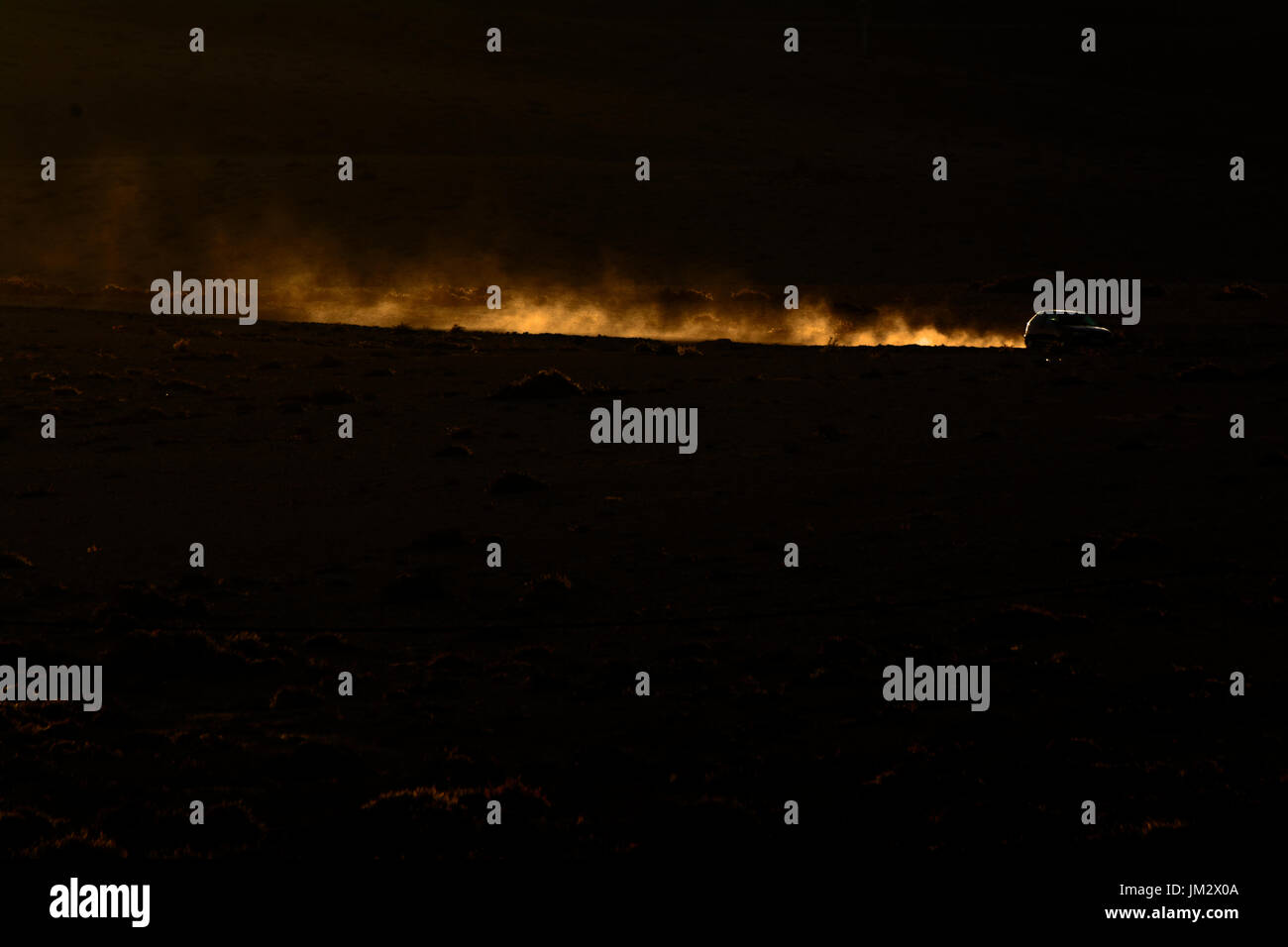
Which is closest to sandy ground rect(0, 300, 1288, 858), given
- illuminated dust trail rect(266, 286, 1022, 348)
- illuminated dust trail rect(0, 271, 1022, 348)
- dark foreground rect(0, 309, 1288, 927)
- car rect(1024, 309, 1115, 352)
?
dark foreground rect(0, 309, 1288, 927)

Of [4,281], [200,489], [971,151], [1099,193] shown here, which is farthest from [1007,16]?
[200,489]

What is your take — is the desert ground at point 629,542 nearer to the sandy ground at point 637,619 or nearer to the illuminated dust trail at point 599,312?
the sandy ground at point 637,619

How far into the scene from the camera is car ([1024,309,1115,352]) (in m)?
43.3

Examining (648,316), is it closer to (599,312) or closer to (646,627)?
(599,312)

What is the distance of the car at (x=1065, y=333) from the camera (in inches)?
1706

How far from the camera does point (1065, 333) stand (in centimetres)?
4366

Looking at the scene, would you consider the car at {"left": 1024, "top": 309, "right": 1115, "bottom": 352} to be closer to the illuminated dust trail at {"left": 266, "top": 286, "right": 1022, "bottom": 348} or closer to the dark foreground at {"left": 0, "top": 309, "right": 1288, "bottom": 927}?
the illuminated dust trail at {"left": 266, "top": 286, "right": 1022, "bottom": 348}

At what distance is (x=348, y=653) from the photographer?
656 inches

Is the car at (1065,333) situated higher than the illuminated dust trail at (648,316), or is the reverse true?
the illuminated dust trail at (648,316)

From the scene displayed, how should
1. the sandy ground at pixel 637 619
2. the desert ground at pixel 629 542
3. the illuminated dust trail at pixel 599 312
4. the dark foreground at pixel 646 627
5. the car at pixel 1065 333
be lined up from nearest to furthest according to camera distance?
the desert ground at pixel 629 542 < the dark foreground at pixel 646 627 < the sandy ground at pixel 637 619 < the car at pixel 1065 333 < the illuminated dust trail at pixel 599 312

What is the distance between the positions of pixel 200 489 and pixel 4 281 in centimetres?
3873

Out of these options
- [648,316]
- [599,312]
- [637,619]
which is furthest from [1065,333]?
[637,619]

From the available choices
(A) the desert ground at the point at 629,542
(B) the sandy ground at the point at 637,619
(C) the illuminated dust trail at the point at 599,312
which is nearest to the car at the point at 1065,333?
(A) the desert ground at the point at 629,542
